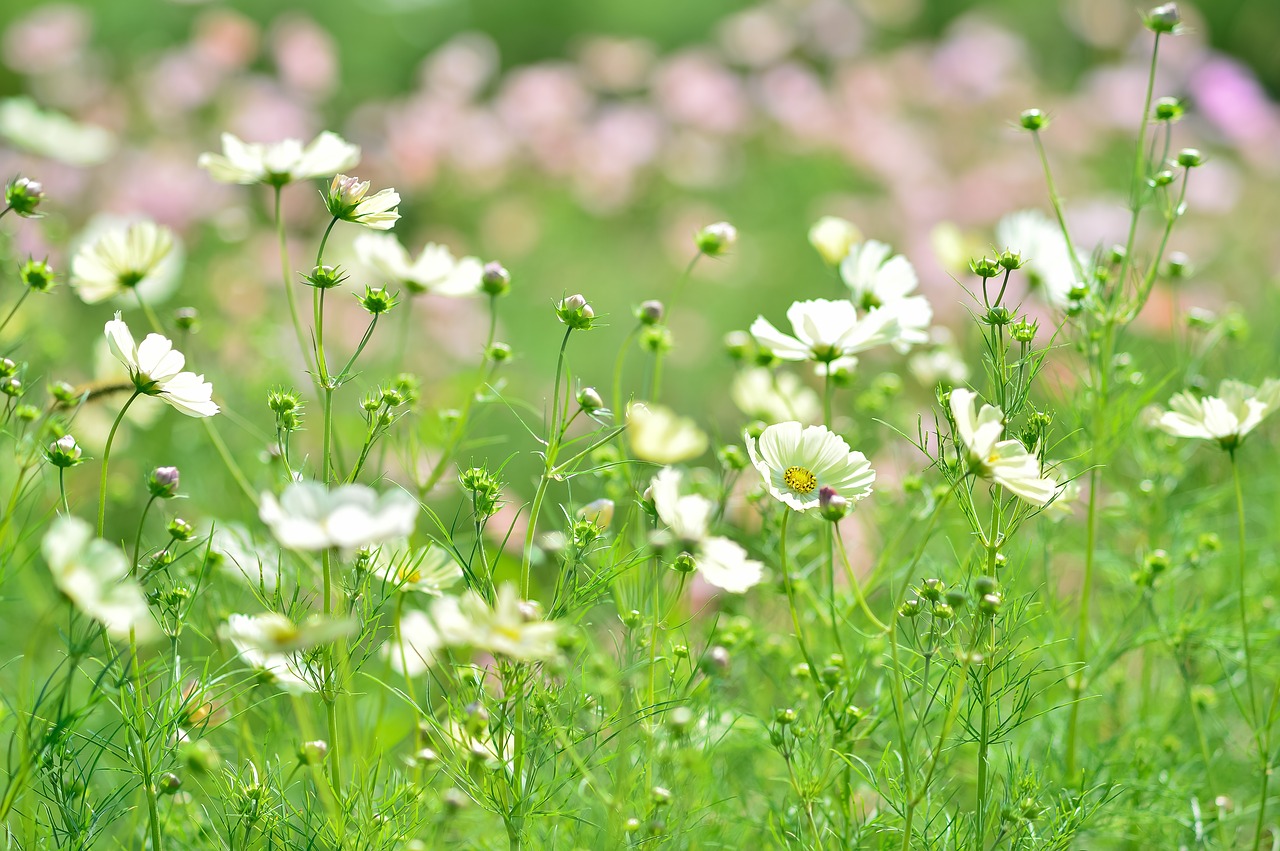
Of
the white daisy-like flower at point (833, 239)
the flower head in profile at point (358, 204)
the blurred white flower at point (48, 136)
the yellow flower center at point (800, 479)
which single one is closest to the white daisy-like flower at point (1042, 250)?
the white daisy-like flower at point (833, 239)

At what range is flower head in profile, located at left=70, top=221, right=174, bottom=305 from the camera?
928 mm

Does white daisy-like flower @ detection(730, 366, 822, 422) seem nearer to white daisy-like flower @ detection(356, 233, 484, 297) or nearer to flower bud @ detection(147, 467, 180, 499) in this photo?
white daisy-like flower @ detection(356, 233, 484, 297)

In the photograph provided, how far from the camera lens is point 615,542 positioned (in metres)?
0.81

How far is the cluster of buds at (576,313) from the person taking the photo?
0.82 m

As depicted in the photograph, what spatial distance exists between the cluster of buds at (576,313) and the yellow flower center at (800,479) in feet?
0.59

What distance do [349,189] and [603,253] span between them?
88.4 inches

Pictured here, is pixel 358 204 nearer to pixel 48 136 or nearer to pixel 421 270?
pixel 421 270

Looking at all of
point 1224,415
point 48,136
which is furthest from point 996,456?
point 48,136

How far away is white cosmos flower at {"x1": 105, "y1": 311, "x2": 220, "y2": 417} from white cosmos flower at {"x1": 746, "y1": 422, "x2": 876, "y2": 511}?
0.39 m

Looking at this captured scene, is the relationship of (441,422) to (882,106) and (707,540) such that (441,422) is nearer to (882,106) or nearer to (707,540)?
(707,540)

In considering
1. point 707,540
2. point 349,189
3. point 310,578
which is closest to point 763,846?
point 707,540

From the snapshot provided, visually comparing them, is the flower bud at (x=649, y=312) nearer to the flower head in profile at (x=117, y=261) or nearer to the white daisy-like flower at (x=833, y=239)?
the white daisy-like flower at (x=833, y=239)

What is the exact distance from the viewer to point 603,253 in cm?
305

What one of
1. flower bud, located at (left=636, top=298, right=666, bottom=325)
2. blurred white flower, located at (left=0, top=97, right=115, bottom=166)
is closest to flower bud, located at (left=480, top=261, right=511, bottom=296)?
flower bud, located at (left=636, top=298, right=666, bottom=325)
